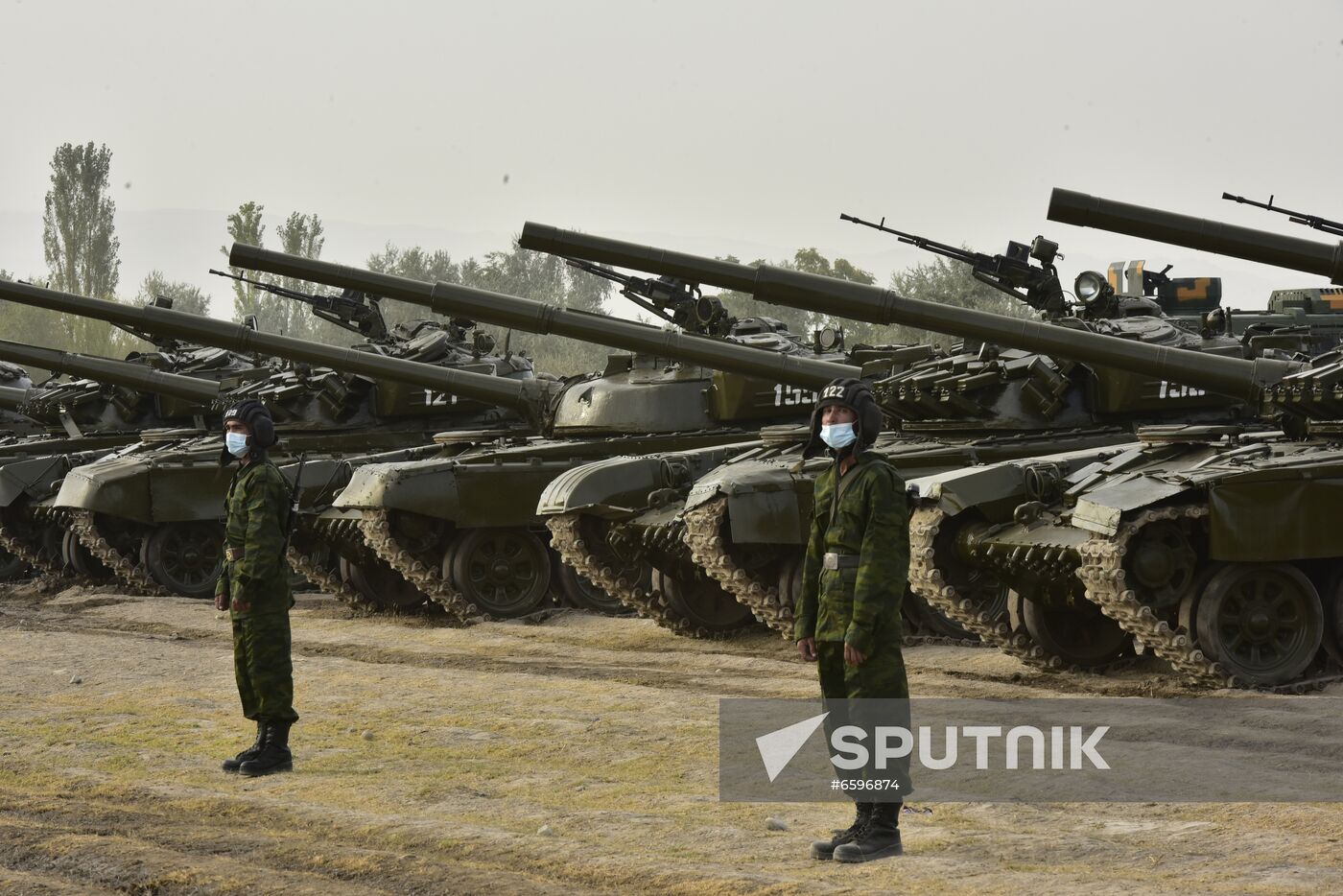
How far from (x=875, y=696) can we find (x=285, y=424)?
601 inches

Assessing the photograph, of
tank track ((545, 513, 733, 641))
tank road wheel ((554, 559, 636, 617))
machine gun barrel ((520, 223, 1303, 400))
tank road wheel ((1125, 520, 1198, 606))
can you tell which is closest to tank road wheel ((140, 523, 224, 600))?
tank road wheel ((554, 559, 636, 617))

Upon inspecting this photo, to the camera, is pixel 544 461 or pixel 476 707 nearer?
pixel 476 707

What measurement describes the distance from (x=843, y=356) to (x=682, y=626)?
10.6 ft

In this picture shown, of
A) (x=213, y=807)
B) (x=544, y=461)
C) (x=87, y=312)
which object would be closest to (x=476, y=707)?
(x=213, y=807)

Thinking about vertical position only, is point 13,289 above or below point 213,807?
above

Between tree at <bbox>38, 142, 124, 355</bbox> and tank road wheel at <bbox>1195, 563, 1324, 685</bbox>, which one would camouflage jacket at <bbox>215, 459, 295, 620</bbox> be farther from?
tree at <bbox>38, 142, 124, 355</bbox>

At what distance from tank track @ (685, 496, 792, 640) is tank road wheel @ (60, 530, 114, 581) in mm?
10565

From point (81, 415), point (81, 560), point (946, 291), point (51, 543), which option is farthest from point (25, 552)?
point (946, 291)

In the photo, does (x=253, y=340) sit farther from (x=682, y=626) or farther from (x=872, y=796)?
(x=872, y=796)

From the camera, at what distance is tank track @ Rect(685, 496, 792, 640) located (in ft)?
47.0

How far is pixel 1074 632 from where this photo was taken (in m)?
13.2

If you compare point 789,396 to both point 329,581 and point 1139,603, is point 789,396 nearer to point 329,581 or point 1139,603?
point 329,581

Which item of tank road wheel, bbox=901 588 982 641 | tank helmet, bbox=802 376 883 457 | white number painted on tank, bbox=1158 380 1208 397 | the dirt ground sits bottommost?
the dirt ground

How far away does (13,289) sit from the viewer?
23.2 metres
